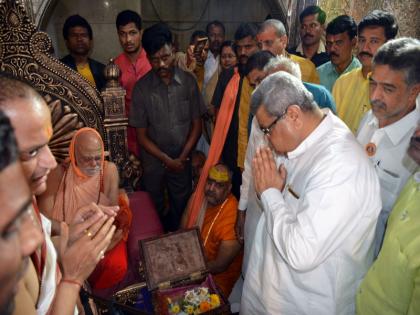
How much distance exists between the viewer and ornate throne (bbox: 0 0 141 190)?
2313mm

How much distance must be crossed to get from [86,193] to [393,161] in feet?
6.60

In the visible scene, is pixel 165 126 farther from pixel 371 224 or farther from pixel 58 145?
pixel 371 224

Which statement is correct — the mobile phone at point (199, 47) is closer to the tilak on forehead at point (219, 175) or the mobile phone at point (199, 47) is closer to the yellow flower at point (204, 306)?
the tilak on forehead at point (219, 175)

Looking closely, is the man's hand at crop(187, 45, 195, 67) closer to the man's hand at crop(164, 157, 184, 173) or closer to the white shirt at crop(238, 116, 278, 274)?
the man's hand at crop(164, 157, 184, 173)

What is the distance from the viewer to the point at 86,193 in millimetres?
2381

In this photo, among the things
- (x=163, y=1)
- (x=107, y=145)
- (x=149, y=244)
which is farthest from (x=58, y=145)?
(x=163, y=1)

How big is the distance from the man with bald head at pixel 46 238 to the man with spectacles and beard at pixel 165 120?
6.97 feet

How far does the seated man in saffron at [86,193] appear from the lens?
2305 millimetres

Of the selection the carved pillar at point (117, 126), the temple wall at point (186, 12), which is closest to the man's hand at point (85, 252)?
the carved pillar at point (117, 126)

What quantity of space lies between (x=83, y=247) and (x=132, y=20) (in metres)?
3.00

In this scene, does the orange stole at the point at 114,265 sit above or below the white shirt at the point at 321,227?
below

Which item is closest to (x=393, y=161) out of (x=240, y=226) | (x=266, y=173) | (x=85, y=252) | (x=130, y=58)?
(x=266, y=173)

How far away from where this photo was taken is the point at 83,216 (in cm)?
154

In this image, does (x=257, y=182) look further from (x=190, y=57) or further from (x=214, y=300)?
(x=190, y=57)
